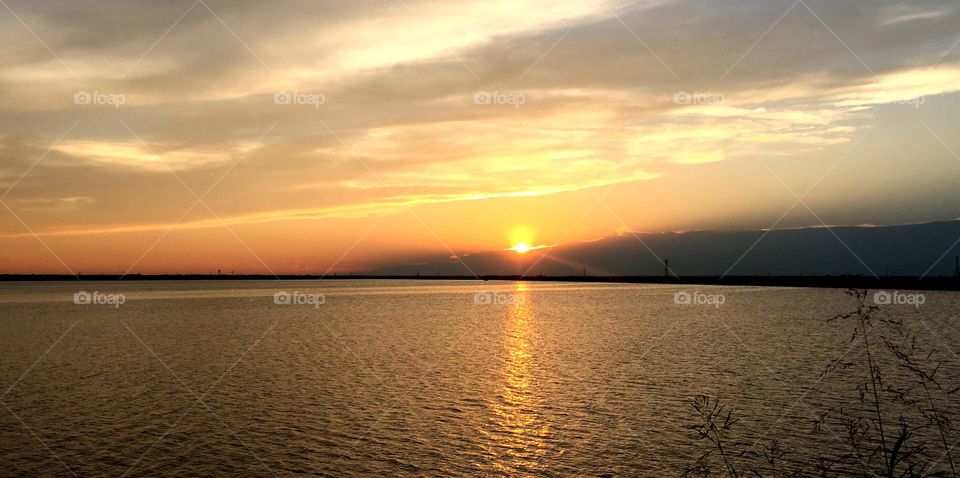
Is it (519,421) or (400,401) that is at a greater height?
(400,401)

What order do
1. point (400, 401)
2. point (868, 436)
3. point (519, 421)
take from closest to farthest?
point (868, 436), point (519, 421), point (400, 401)

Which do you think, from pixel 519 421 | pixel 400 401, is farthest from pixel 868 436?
pixel 400 401

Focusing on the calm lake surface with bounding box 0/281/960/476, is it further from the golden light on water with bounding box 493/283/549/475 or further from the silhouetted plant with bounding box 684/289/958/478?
the silhouetted plant with bounding box 684/289/958/478

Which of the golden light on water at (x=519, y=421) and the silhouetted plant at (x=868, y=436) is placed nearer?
the silhouetted plant at (x=868, y=436)

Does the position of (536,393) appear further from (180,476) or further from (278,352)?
(278,352)

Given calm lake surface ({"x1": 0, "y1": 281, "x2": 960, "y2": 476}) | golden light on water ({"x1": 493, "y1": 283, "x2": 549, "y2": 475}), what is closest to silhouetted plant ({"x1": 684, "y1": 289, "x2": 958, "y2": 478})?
calm lake surface ({"x1": 0, "y1": 281, "x2": 960, "y2": 476})

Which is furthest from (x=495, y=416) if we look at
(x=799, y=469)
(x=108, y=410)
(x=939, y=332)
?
(x=939, y=332)

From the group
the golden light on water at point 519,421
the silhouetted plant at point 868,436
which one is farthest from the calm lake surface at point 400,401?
the silhouetted plant at point 868,436

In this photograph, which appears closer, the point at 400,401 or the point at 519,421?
the point at 519,421

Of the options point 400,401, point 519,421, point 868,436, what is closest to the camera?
point 868,436

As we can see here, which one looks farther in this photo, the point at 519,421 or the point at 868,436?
the point at 519,421

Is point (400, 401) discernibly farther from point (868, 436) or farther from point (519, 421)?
point (868, 436)

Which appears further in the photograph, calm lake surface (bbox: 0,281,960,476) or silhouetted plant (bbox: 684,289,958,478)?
calm lake surface (bbox: 0,281,960,476)

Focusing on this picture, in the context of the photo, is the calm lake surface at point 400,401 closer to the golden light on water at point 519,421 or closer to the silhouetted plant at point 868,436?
the golden light on water at point 519,421
